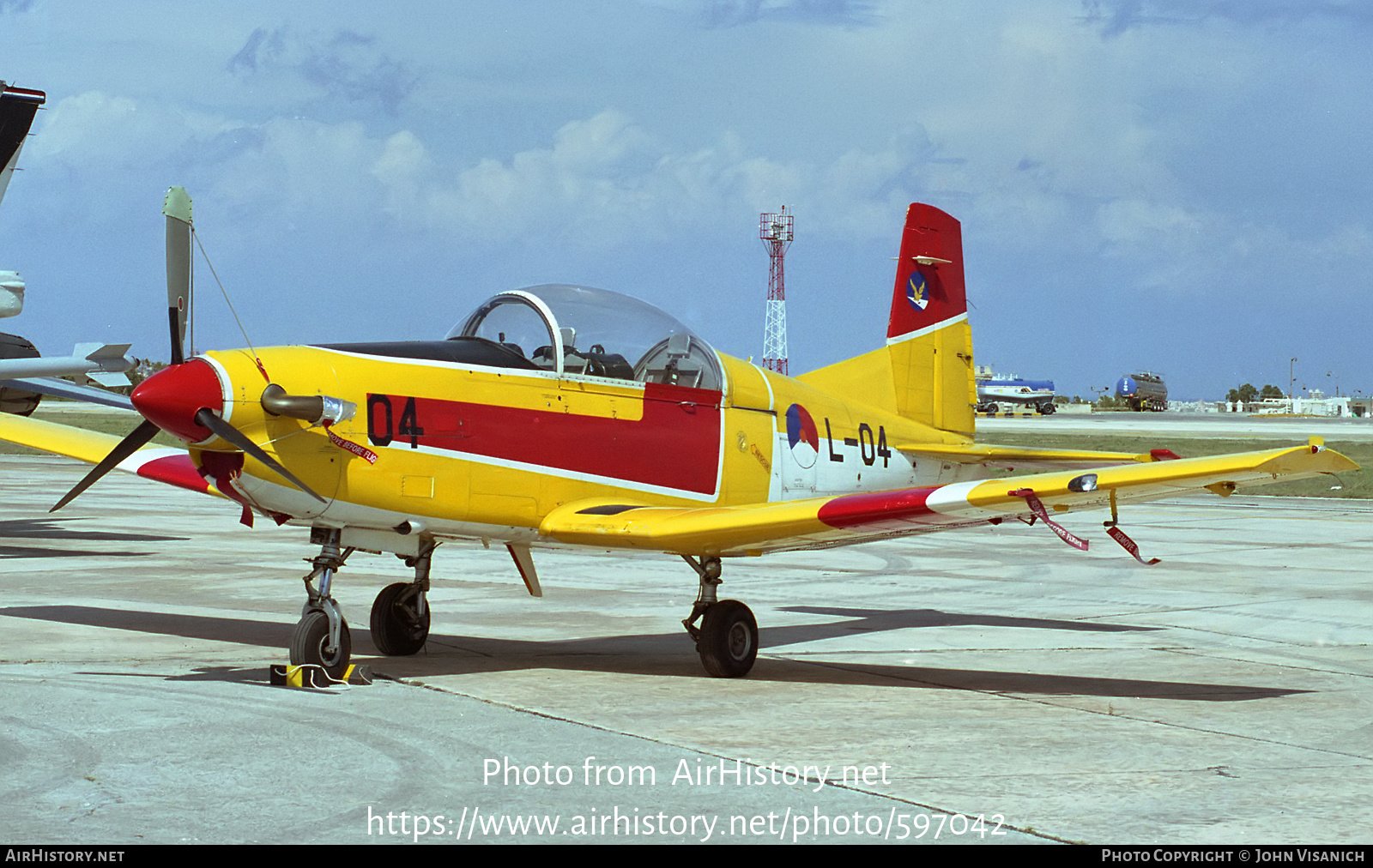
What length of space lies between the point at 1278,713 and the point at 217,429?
234 inches

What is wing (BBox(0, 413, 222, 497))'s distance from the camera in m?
10.4

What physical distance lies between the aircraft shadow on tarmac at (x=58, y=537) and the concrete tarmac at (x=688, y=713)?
79 centimetres

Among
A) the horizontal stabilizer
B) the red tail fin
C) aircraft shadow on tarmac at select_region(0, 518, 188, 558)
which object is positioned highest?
the red tail fin

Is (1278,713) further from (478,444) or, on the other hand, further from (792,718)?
(478,444)

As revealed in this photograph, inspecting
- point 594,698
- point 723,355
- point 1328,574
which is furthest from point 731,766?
point 1328,574

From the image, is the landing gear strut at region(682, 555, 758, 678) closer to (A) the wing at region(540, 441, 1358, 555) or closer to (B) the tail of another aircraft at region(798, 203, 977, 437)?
(A) the wing at region(540, 441, 1358, 555)

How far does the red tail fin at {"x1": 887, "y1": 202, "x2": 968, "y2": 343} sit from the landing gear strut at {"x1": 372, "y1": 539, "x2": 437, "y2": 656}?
536cm

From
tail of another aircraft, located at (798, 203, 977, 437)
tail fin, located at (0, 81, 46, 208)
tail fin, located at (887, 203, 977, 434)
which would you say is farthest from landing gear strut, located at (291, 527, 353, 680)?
tail fin, located at (0, 81, 46, 208)

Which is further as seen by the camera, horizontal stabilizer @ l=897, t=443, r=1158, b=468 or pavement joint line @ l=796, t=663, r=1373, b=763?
horizontal stabilizer @ l=897, t=443, r=1158, b=468

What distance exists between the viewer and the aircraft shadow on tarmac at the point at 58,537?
53.7 ft

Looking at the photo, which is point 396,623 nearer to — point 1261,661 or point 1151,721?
point 1151,721

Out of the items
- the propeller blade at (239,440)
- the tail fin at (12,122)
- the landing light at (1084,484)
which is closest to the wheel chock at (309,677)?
the propeller blade at (239,440)

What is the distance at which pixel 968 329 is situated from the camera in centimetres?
1375
